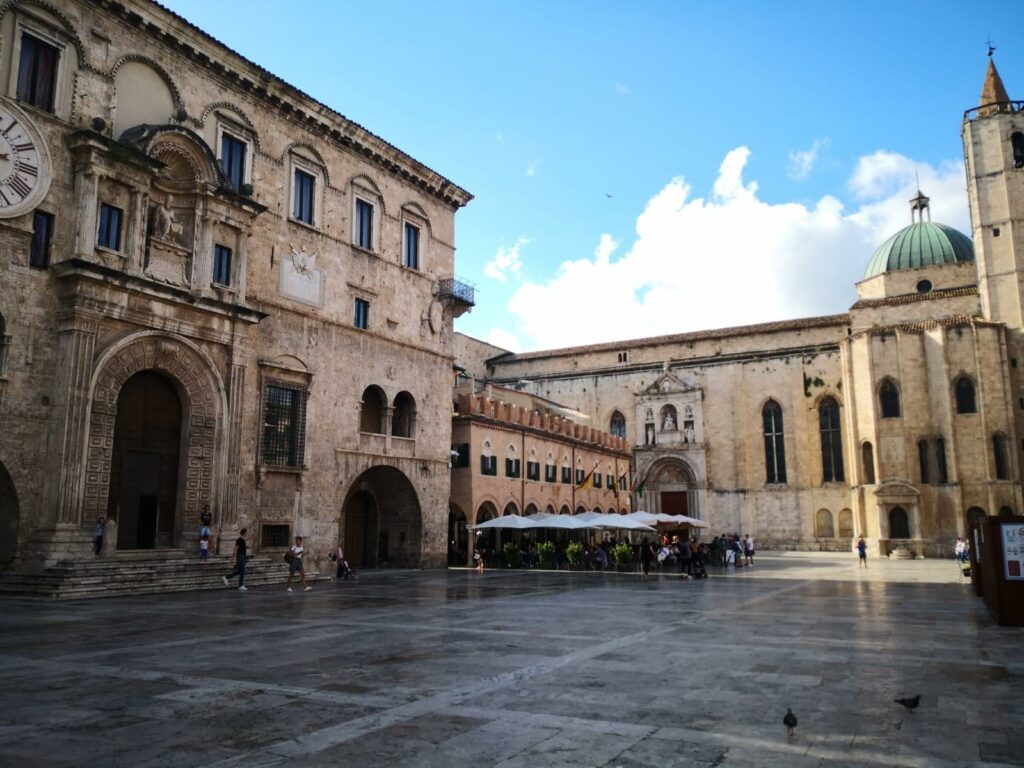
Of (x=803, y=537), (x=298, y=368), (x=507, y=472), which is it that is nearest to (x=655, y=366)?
(x=803, y=537)

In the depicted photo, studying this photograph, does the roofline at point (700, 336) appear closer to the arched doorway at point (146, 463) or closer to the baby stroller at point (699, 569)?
the baby stroller at point (699, 569)

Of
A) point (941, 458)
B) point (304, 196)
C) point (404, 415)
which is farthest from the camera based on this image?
point (941, 458)

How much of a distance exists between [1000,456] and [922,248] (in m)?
18.2

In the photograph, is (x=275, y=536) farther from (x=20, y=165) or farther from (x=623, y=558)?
(x=623, y=558)

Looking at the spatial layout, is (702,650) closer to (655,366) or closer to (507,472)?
(507,472)

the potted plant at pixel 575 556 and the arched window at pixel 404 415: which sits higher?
the arched window at pixel 404 415

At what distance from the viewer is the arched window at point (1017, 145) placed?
1972 inches

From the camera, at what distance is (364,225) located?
102ft

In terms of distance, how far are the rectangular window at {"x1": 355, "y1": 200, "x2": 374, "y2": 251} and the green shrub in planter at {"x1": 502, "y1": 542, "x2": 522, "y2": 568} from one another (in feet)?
47.0

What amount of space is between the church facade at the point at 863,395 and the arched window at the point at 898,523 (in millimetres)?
70

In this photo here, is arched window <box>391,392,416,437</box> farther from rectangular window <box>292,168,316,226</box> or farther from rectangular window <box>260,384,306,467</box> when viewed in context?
rectangular window <box>292,168,316,226</box>

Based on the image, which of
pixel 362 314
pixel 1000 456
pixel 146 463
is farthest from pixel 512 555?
pixel 1000 456

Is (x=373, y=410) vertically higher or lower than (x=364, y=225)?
lower

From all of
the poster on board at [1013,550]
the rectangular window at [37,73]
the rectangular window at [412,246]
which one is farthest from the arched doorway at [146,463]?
the poster on board at [1013,550]
